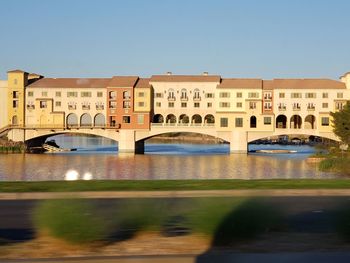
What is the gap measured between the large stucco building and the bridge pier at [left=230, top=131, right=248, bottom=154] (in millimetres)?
172

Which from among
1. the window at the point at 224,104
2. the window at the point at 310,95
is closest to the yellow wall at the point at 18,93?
the window at the point at 224,104

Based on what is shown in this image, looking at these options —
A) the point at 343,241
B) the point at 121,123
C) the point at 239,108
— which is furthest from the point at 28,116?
the point at 343,241

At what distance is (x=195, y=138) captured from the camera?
615ft

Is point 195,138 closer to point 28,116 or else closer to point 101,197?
point 28,116

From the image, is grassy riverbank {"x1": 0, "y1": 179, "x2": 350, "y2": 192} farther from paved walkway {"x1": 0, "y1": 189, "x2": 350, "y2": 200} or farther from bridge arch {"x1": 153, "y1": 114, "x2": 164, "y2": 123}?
bridge arch {"x1": 153, "y1": 114, "x2": 164, "y2": 123}

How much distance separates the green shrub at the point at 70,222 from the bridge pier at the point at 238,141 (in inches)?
3499

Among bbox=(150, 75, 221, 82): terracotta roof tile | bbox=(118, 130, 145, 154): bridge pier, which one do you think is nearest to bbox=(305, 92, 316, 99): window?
bbox=(150, 75, 221, 82): terracotta roof tile

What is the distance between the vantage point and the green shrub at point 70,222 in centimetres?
930

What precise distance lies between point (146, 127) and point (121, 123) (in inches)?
182

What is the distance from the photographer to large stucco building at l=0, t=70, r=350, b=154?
101500 millimetres

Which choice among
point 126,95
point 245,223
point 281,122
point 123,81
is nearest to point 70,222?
point 245,223

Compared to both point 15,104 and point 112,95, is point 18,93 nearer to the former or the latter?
point 15,104

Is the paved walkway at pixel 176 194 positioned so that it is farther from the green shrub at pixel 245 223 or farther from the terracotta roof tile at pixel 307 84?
the terracotta roof tile at pixel 307 84

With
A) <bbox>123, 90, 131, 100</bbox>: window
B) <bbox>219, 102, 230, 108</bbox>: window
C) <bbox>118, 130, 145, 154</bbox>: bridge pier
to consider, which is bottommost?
<bbox>118, 130, 145, 154</bbox>: bridge pier
